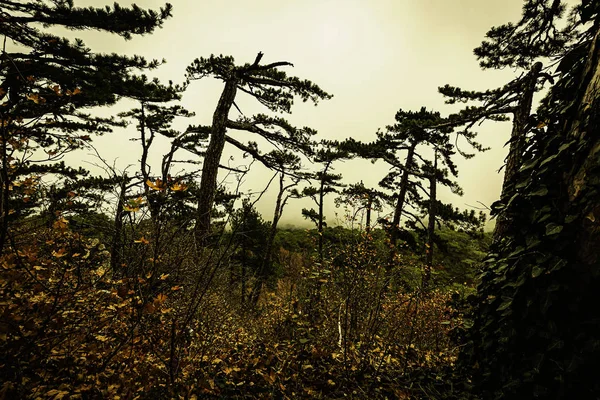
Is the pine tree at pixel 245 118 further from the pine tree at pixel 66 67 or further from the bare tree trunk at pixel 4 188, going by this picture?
the bare tree trunk at pixel 4 188

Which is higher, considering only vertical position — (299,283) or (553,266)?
(553,266)

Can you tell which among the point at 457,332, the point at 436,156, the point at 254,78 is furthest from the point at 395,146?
the point at 457,332

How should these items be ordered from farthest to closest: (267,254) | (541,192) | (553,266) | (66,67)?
(267,254), (66,67), (541,192), (553,266)

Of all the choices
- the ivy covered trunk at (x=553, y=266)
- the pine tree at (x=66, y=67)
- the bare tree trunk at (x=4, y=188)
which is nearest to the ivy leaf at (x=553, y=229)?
the ivy covered trunk at (x=553, y=266)

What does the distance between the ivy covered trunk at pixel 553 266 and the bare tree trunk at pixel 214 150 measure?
20.3 ft

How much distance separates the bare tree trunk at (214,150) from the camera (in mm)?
6910

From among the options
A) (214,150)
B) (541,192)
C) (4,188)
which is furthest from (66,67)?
(541,192)

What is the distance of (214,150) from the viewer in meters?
7.16

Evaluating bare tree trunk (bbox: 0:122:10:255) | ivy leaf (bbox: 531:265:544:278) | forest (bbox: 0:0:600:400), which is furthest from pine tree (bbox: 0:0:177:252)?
ivy leaf (bbox: 531:265:544:278)

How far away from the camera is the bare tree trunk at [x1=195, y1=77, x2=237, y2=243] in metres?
6.91

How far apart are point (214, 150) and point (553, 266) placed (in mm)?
7088

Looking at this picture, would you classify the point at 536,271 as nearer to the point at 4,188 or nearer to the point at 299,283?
the point at 4,188

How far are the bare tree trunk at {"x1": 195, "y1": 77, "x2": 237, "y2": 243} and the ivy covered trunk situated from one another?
618 cm

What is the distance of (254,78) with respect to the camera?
7.85 m
